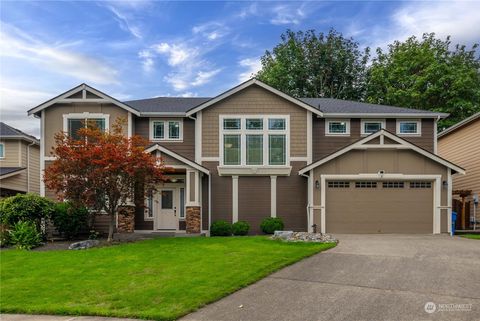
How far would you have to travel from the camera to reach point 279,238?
1484cm

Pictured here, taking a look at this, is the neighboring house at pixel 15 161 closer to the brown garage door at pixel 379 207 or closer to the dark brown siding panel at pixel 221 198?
the dark brown siding panel at pixel 221 198

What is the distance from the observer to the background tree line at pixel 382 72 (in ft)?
104

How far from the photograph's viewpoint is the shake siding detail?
19.3m

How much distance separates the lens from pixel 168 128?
20.0m

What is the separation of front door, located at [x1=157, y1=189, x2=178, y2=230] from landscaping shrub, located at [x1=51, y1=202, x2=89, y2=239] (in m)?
3.50

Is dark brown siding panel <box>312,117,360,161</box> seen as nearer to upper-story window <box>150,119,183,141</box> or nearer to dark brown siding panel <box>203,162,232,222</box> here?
dark brown siding panel <box>203,162,232,222</box>

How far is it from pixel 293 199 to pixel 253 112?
4.42 meters

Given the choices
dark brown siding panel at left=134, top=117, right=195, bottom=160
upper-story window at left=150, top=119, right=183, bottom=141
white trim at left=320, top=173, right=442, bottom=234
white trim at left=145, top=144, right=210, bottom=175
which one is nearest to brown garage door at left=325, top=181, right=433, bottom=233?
white trim at left=320, top=173, right=442, bottom=234

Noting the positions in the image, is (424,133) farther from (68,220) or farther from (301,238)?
(68,220)

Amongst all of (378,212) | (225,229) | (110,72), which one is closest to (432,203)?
(378,212)

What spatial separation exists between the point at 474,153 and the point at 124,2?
730 inches

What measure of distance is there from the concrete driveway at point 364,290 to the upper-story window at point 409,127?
29.9 feet

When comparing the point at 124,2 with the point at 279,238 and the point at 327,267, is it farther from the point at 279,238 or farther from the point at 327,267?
the point at 327,267

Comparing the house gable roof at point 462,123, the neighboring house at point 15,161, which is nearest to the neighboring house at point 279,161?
the house gable roof at point 462,123
